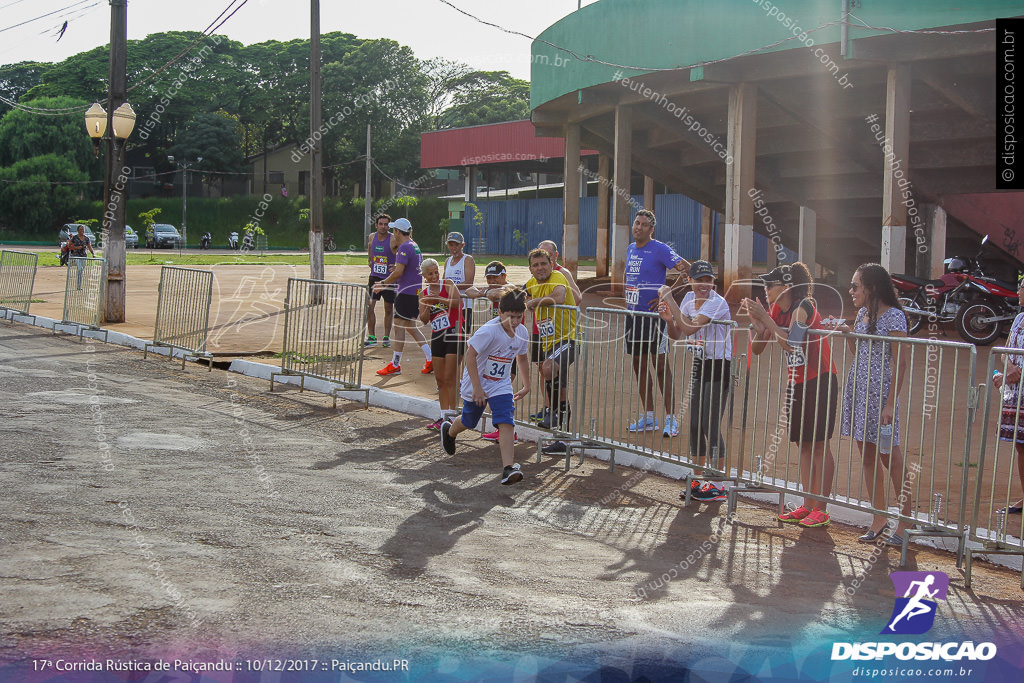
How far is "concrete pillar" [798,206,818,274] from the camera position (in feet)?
77.2

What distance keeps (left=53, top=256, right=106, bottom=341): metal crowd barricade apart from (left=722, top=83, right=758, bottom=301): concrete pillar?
1115 centimetres

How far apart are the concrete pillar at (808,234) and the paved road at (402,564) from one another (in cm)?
1708

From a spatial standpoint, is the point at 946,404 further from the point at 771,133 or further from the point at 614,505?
the point at 771,133

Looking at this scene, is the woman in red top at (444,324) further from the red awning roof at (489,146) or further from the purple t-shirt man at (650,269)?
the red awning roof at (489,146)

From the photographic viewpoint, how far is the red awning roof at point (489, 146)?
48.5 meters

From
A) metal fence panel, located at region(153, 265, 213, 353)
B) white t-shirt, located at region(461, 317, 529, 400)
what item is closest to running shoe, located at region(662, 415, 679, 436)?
white t-shirt, located at region(461, 317, 529, 400)

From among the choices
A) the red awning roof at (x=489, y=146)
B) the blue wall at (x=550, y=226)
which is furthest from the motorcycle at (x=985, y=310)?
the red awning roof at (x=489, y=146)

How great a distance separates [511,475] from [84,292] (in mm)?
11671

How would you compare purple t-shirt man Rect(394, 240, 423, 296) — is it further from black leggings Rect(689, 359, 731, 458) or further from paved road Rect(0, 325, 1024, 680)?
black leggings Rect(689, 359, 731, 458)

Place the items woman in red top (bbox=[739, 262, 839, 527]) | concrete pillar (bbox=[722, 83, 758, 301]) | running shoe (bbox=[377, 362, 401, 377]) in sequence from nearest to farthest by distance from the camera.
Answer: woman in red top (bbox=[739, 262, 839, 527]), running shoe (bbox=[377, 362, 401, 377]), concrete pillar (bbox=[722, 83, 758, 301])

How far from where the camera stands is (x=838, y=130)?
739 inches

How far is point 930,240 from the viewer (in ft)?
60.8

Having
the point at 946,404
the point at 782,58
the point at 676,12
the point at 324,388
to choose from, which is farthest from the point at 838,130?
the point at 324,388

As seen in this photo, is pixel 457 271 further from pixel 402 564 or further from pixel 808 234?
pixel 808 234
